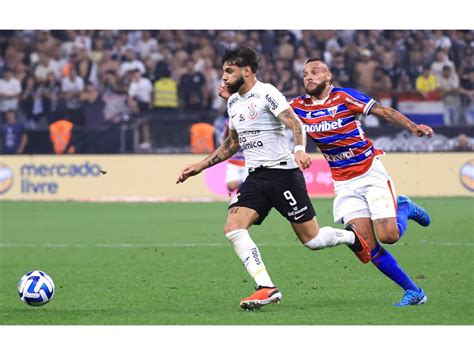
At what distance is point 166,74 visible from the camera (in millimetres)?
23438

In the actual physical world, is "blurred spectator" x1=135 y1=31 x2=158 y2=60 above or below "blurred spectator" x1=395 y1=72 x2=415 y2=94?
above

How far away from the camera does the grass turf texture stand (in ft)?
25.3

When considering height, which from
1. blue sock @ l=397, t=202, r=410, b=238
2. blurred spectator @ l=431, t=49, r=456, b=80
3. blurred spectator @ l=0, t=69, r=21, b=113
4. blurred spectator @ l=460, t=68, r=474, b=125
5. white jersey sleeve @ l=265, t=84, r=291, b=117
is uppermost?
blurred spectator @ l=0, t=69, r=21, b=113

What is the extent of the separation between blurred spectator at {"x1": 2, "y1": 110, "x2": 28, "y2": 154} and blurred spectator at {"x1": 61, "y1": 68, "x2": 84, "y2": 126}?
1.07m

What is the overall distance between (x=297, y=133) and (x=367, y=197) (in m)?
1.14

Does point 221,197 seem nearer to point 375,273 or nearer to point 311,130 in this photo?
point 375,273

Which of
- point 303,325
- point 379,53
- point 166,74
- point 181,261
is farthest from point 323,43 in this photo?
point 303,325

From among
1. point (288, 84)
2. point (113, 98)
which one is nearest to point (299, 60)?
point (288, 84)

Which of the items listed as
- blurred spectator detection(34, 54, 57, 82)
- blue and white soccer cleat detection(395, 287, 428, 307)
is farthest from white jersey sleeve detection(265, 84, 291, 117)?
blurred spectator detection(34, 54, 57, 82)

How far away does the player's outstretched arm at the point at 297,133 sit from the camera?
298 inches

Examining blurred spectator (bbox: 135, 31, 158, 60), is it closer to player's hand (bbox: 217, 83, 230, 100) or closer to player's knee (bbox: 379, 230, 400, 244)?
player's hand (bbox: 217, 83, 230, 100)

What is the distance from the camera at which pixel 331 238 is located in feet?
27.2

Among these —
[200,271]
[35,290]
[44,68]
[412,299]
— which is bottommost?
[412,299]

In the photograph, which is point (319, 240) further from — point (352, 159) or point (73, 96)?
point (73, 96)
